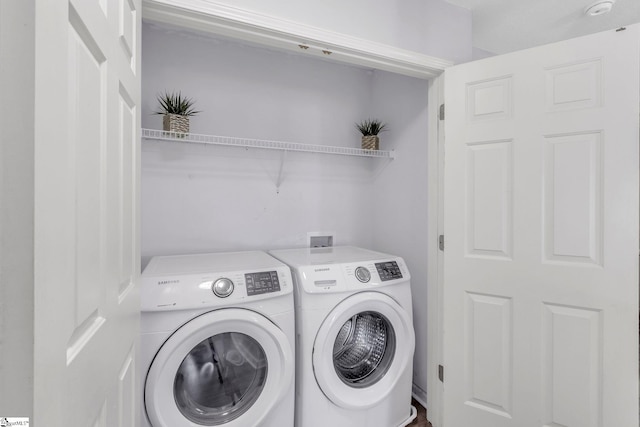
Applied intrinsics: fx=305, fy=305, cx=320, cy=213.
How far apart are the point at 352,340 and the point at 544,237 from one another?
113cm

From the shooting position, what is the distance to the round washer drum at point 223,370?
126 centimetres

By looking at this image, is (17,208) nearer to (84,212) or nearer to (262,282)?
(84,212)

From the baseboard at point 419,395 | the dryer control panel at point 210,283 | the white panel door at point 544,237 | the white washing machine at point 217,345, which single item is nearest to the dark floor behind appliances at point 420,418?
the baseboard at point 419,395

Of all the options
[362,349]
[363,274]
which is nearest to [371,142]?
[363,274]

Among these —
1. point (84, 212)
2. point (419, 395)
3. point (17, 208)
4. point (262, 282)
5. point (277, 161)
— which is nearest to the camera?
point (17, 208)

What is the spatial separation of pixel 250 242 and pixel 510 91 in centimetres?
177

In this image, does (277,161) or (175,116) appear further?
(277,161)

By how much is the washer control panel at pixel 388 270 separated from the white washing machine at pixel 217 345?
1.76 feet

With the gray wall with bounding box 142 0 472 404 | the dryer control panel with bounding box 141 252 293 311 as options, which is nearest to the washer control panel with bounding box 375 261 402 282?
the gray wall with bounding box 142 0 472 404

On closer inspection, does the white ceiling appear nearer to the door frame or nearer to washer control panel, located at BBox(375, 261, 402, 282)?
the door frame

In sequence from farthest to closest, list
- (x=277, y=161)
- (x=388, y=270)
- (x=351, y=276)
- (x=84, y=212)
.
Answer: (x=277, y=161), (x=388, y=270), (x=351, y=276), (x=84, y=212)

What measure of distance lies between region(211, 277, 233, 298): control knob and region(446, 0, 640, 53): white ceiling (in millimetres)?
1986

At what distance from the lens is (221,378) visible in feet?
4.81

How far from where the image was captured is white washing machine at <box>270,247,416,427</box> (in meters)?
1.53
